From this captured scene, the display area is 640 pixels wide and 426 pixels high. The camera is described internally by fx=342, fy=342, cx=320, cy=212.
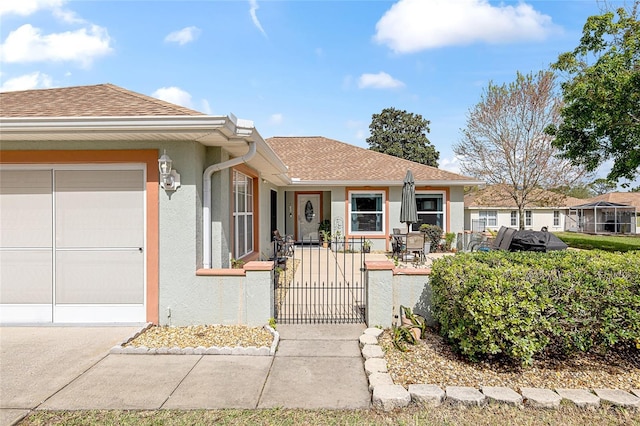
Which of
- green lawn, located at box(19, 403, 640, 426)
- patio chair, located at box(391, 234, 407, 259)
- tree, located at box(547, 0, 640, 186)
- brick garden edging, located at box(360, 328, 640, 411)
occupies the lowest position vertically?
green lawn, located at box(19, 403, 640, 426)

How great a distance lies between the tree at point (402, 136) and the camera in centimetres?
4416

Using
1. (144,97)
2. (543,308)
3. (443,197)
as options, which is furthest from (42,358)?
(443,197)

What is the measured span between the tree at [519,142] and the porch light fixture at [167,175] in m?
20.6

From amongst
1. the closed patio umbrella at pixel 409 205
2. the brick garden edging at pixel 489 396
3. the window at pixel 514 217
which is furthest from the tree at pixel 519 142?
the brick garden edging at pixel 489 396

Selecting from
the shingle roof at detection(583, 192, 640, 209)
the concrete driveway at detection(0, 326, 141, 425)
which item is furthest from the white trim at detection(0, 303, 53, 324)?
the shingle roof at detection(583, 192, 640, 209)

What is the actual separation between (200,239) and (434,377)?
409cm

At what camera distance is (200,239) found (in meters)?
5.79

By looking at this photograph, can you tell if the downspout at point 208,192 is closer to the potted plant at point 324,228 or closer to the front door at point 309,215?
the potted plant at point 324,228

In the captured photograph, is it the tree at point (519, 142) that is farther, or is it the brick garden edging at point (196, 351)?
the tree at point (519, 142)

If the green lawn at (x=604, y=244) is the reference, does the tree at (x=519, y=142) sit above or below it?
above

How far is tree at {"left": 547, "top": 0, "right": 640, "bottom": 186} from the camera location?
12836mm

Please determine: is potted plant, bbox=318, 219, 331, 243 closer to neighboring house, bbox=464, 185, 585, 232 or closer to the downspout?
the downspout

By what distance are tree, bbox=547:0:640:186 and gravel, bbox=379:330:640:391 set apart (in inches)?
489

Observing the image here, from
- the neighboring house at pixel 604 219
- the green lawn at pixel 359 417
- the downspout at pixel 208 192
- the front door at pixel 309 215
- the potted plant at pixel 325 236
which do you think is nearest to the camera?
the green lawn at pixel 359 417
